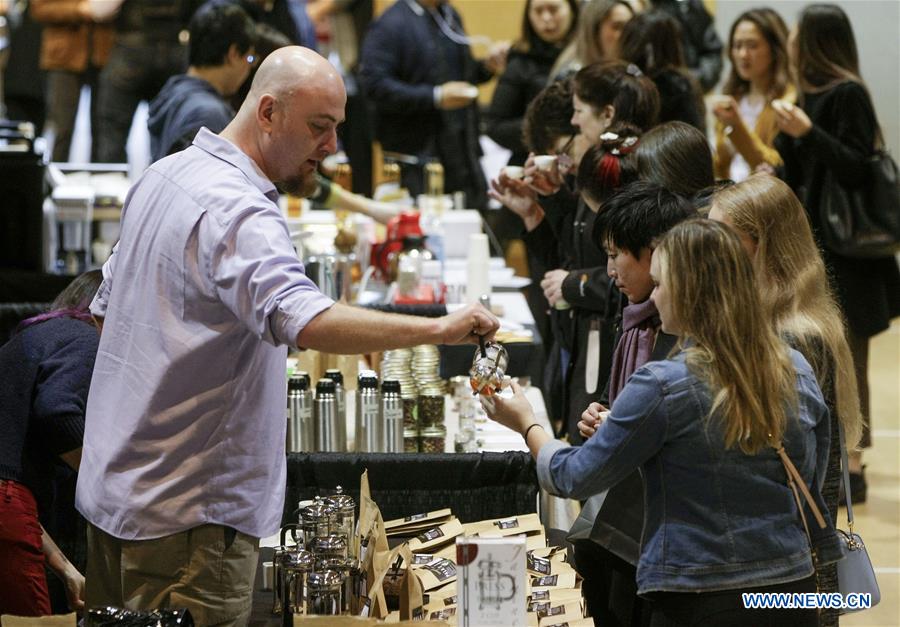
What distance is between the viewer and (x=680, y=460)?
2.47 meters

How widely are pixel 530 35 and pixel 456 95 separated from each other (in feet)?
1.77

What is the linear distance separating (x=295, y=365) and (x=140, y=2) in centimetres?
450

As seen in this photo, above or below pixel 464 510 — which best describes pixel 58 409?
above

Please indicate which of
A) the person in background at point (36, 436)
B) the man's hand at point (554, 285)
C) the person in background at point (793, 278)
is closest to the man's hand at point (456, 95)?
the man's hand at point (554, 285)

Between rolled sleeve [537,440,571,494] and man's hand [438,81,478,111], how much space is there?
511 cm

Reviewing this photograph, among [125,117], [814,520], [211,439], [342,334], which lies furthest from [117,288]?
[125,117]

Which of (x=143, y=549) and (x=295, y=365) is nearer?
(x=143, y=549)

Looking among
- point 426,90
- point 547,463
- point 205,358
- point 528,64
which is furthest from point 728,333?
point 426,90

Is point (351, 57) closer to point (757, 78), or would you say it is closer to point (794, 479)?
point (757, 78)

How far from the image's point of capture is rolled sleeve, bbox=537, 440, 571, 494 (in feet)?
8.66

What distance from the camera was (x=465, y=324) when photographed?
2.47 m

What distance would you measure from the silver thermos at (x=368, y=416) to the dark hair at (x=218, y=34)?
1957 mm

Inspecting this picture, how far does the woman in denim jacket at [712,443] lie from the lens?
2.45 metres

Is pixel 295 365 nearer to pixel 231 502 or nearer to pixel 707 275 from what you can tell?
pixel 231 502
